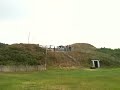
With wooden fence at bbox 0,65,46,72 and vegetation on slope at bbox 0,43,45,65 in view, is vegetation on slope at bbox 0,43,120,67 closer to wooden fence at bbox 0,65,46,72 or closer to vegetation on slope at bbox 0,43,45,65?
vegetation on slope at bbox 0,43,45,65

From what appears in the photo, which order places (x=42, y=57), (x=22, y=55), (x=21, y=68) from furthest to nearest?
(x=42, y=57), (x=22, y=55), (x=21, y=68)

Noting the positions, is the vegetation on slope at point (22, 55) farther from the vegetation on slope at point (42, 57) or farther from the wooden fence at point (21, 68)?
the wooden fence at point (21, 68)

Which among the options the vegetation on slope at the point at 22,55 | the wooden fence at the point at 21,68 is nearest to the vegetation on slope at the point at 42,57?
the vegetation on slope at the point at 22,55

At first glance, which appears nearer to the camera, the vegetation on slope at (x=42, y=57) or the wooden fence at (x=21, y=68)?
the wooden fence at (x=21, y=68)

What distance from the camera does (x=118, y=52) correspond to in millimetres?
89812

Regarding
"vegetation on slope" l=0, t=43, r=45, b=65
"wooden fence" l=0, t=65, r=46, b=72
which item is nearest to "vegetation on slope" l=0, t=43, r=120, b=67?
"vegetation on slope" l=0, t=43, r=45, b=65

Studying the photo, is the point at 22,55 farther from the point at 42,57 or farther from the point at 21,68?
the point at 21,68

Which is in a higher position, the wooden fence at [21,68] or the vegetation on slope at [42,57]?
the vegetation on slope at [42,57]

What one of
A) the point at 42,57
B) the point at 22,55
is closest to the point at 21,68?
the point at 22,55

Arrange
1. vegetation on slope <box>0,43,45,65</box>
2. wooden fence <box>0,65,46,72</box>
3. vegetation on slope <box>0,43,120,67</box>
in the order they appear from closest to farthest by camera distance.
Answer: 1. wooden fence <box>0,65,46,72</box>
2. vegetation on slope <box>0,43,45,65</box>
3. vegetation on slope <box>0,43,120,67</box>

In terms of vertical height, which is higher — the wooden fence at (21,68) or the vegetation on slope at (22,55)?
the vegetation on slope at (22,55)

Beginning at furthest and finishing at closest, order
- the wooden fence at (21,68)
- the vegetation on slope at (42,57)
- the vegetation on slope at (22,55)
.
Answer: the vegetation on slope at (42,57) → the vegetation on slope at (22,55) → the wooden fence at (21,68)

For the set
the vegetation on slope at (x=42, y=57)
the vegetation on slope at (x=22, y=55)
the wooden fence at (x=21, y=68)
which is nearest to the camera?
the wooden fence at (x=21, y=68)

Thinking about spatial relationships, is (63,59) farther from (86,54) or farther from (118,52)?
(118,52)
